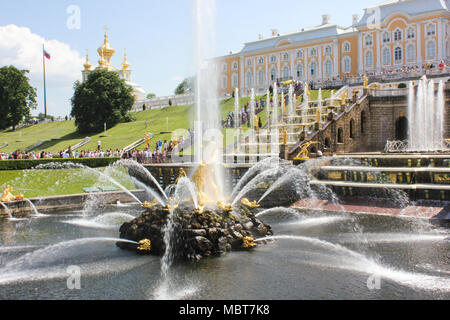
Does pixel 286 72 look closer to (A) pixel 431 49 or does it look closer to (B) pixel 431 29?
(A) pixel 431 49

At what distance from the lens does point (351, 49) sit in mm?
64688

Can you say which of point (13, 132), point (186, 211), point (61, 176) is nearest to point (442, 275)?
point (186, 211)

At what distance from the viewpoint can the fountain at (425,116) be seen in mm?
30936

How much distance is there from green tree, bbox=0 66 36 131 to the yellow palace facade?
109ft

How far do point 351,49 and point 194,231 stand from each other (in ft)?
195

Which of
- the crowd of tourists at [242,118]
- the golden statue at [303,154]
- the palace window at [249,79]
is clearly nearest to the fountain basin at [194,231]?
the golden statue at [303,154]

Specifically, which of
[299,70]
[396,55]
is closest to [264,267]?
[396,55]

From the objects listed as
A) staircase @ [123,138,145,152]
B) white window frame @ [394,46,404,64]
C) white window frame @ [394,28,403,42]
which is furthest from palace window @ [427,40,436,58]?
staircase @ [123,138,145,152]

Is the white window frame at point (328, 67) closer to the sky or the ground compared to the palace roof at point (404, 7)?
closer to the ground

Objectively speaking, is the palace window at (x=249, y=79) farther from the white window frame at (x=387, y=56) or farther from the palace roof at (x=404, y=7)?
the white window frame at (x=387, y=56)

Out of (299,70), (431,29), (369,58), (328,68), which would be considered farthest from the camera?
(299,70)

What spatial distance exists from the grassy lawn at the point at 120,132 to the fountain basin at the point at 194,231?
83.2ft

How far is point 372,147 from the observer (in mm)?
33125
